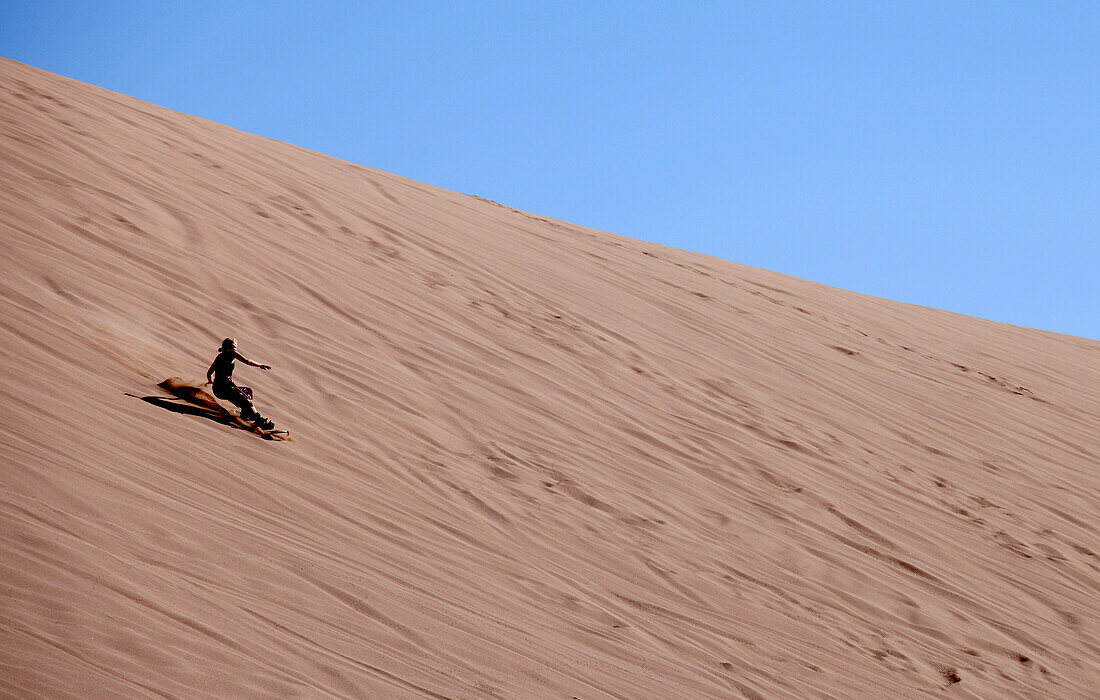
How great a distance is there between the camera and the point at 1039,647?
524 cm

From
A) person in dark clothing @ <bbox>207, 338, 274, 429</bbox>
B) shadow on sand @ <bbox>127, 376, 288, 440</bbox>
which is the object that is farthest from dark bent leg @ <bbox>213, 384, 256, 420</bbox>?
shadow on sand @ <bbox>127, 376, 288, 440</bbox>

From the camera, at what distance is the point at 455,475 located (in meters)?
5.59

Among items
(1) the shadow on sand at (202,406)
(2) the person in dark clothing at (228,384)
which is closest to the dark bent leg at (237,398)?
(2) the person in dark clothing at (228,384)

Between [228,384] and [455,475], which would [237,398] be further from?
[455,475]

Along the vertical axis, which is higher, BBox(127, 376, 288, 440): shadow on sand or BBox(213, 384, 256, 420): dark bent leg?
BBox(213, 384, 256, 420): dark bent leg

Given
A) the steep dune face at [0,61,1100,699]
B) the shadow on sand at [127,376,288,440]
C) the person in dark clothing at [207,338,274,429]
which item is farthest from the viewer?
the shadow on sand at [127,376,288,440]

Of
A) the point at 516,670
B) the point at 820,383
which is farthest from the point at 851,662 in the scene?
the point at 820,383

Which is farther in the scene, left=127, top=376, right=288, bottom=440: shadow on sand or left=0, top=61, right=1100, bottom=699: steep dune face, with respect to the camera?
left=127, top=376, right=288, bottom=440: shadow on sand

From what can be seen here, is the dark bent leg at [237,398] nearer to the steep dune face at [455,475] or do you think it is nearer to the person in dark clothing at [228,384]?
the person in dark clothing at [228,384]

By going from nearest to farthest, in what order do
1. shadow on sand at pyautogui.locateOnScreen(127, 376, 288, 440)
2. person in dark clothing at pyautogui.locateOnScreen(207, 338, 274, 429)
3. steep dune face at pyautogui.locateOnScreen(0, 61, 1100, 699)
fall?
steep dune face at pyautogui.locateOnScreen(0, 61, 1100, 699) → person in dark clothing at pyautogui.locateOnScreen(207, 338, 274, 429) → shadow on sand at pyautogui.locateOnScreen(127, 376, 288, 440)

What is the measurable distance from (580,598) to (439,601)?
0.79 metres

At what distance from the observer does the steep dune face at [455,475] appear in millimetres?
3742

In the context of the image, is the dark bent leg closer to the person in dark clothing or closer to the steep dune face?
the person in dark clothing

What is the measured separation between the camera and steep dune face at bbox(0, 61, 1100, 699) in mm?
3742
